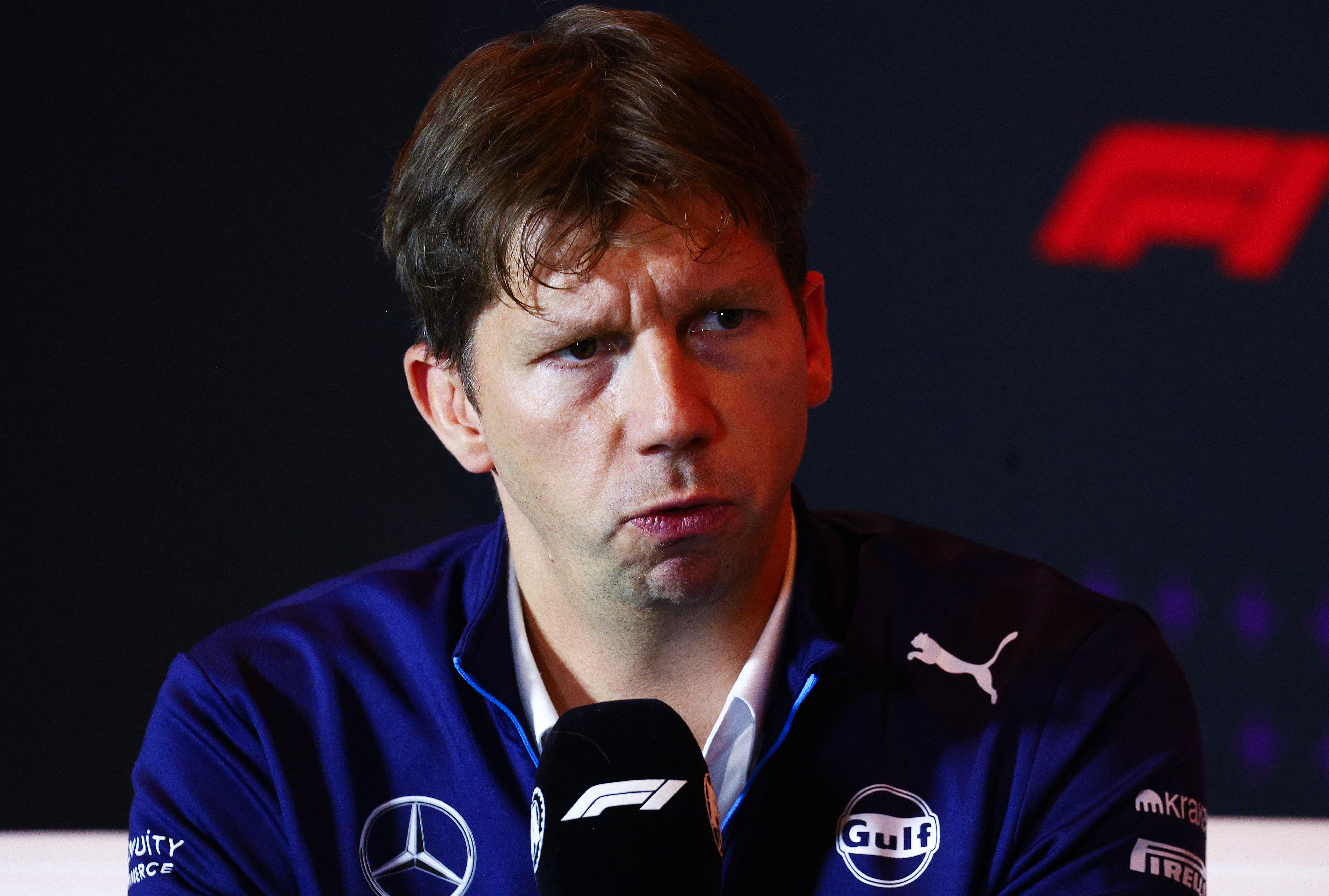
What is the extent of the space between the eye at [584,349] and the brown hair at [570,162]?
0.19 feet

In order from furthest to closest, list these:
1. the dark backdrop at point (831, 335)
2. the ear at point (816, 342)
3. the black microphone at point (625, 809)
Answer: the dark backdrop at point (831, 335)
the ear at point (816, 342)
the black microphone at point (625, 809)

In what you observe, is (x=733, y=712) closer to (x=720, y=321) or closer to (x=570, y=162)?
(x=720, y=321)

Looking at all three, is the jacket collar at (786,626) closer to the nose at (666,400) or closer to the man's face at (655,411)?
the man's face at (655,411)

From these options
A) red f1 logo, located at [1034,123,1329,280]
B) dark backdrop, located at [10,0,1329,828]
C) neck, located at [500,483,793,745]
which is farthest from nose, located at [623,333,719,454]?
red f1 logo, located at [1034,123,1329,280]

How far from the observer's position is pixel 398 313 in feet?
7.72

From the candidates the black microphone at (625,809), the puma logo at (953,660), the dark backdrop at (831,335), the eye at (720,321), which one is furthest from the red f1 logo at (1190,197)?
the black microphone at (625,809)

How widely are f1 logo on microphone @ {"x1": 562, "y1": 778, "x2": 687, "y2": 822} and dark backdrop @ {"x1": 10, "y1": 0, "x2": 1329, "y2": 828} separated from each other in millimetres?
1634

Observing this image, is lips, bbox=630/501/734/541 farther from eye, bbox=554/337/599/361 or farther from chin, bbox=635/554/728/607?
eye, bbox=554/337/599/361

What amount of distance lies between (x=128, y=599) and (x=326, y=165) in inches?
36.9

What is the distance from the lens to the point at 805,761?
1.07m

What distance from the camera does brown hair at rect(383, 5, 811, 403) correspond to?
39.5 inches

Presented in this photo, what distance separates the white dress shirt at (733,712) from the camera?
3.53 ft

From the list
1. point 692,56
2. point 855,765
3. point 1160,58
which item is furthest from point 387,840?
point 1160,58

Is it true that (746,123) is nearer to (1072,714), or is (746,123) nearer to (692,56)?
(692,56)
